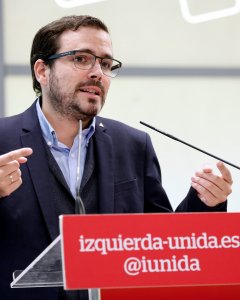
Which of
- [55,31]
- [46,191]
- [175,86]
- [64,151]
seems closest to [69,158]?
[64,151]

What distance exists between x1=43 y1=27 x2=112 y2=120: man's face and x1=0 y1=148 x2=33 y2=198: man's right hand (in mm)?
452

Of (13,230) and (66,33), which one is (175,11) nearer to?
(66,33)

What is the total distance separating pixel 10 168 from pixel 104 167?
19.1 inches

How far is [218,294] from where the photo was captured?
1.06 metres

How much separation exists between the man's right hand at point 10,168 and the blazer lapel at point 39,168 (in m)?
0.28

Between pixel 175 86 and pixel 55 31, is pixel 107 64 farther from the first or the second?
pixel 175 86

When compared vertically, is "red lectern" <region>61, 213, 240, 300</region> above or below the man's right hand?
below

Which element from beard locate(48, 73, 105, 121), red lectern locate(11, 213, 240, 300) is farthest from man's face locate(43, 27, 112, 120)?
red lectern locate(11, 213, 240, 300)

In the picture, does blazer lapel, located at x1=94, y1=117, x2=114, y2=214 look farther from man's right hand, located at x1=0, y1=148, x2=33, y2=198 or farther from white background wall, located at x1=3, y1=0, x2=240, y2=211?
white background wall, located at x1=3, y1=0, x2=240, y2=211

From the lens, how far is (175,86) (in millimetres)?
3041

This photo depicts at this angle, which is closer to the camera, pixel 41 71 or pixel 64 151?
pixel 64 151

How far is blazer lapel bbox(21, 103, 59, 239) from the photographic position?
1.55 meters

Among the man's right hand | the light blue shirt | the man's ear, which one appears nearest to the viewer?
the man's right hand

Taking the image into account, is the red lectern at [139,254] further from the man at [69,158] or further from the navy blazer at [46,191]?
the navy blazer at [46,191]
